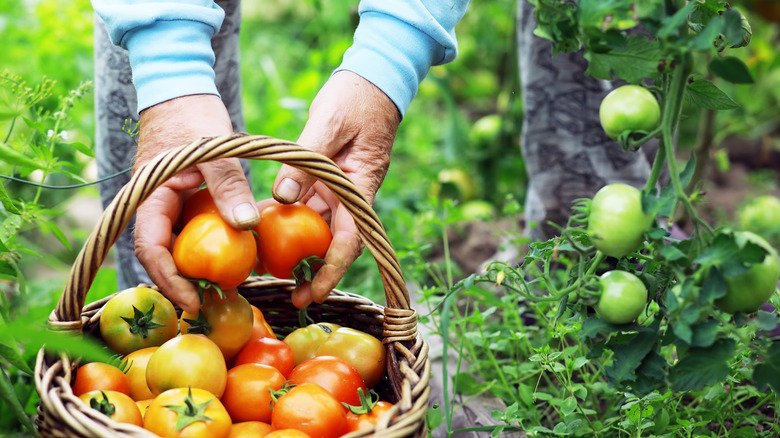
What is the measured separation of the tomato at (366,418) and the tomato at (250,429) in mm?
126

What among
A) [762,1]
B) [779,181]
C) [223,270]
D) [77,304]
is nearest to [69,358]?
[77,304]

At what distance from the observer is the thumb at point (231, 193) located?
985 mm

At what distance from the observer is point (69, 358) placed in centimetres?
97

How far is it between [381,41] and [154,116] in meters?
0.48

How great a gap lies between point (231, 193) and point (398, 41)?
0.53m

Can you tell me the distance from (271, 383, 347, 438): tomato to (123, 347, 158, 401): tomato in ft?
0.77

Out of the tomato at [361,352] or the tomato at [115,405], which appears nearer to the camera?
the tomato at [115,405]

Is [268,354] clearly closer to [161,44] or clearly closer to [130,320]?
[130,320]

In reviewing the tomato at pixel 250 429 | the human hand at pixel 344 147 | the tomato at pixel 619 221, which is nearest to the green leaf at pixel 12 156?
the human hand at pixel 344 147

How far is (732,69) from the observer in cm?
79

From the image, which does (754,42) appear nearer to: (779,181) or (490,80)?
(779,181)

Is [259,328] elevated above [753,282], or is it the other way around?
[753,282]

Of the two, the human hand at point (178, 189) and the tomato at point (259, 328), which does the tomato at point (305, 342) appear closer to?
the tomato at point (259, 328)

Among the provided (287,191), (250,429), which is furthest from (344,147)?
(250,429)
